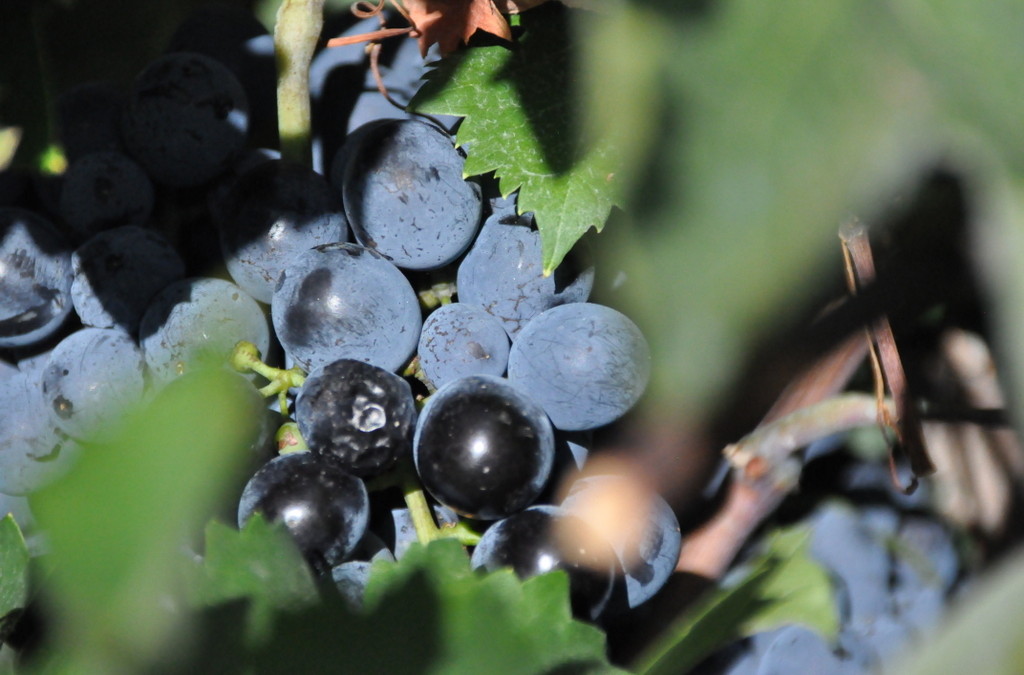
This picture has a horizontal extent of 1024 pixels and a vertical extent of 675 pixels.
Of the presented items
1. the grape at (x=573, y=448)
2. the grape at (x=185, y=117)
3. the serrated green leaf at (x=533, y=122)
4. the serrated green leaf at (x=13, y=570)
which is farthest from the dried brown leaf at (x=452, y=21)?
the serrated green leaf at (x=13, y=570)

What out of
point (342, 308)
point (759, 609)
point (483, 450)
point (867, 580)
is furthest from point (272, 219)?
point (867, 580)

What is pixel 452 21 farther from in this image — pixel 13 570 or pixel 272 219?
pixel 13 570

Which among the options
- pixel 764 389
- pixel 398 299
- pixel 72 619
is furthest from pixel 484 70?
pixel 72 619

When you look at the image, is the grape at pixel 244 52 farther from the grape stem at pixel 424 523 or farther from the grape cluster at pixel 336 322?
the grape stem at pixel 424 523

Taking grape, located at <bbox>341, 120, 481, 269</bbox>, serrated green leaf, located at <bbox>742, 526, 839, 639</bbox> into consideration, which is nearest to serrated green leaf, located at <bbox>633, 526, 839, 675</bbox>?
serrated green leaf, located at <bbox>742, 526, 839, 639</bbox>

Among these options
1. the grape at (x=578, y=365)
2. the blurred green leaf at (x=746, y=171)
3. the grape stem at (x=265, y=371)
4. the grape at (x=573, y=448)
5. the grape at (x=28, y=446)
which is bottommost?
the grape at (x=28, y=446)

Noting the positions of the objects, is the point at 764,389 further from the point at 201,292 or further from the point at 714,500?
the point at 201,292

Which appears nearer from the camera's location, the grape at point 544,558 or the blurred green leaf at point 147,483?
the blurred green leaf at point 147,483

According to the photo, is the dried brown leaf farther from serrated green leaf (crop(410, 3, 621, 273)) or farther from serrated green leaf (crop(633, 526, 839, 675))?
serrated green leaf (crop(633, 526, 839, 675))
